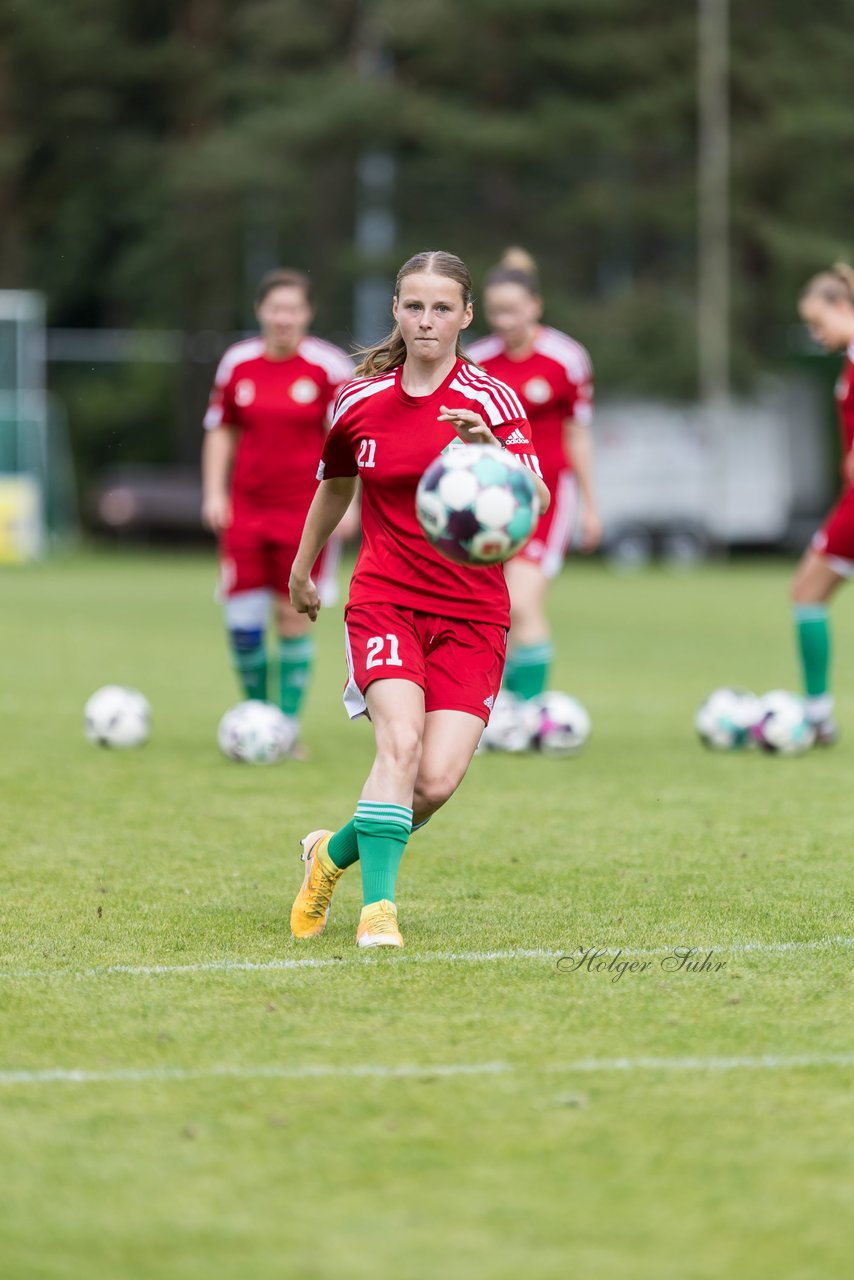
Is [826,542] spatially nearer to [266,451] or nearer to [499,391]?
[266,451]

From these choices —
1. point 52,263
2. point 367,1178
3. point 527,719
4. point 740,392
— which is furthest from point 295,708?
point 52,263

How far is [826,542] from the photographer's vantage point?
10.3 m

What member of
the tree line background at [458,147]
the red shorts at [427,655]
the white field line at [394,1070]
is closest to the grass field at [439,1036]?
the white field line at [394,1070]

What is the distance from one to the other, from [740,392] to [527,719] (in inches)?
1070

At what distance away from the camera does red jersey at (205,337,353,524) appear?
999 cm

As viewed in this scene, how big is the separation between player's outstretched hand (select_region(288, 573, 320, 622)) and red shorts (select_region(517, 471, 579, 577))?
4.26 metres

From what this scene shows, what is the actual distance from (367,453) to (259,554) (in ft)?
13.7

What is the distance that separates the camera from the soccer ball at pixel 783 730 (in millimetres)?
10391

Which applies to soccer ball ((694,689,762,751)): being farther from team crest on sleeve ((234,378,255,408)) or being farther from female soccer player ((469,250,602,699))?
team crest on sleeve ((234,378,255,408))

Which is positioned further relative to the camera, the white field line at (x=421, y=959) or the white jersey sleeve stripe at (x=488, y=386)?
the white jersey sleeve stripe at (x=488, y=386)

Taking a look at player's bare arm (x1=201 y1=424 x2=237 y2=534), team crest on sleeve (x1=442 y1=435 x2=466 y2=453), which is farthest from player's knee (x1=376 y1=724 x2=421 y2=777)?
player's bare arm (x1=201 y1=424 x2=237 y2=534)

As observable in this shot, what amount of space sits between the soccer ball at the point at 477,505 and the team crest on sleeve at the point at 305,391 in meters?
4.51

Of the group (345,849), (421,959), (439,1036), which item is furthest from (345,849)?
(439,1036)

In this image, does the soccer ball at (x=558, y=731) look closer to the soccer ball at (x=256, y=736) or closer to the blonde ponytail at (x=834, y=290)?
the soccer ball at (x=256, y=736)
